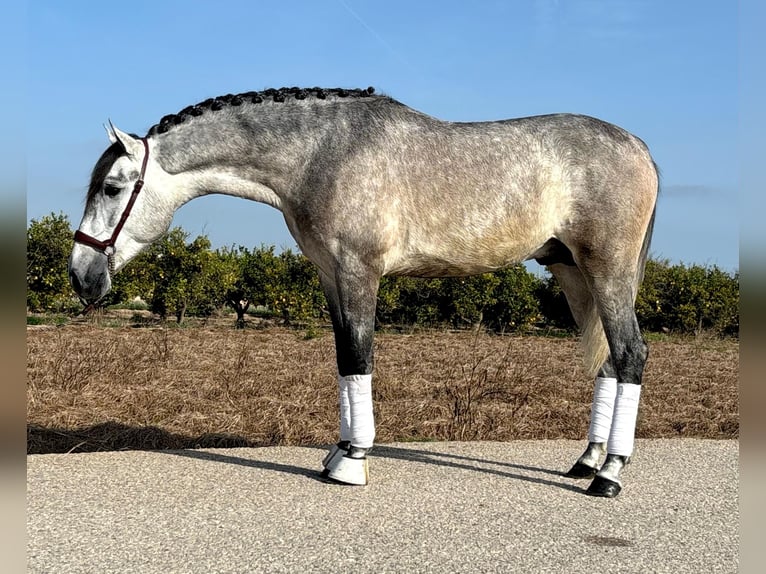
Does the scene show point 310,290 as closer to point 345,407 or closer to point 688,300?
point 688,300

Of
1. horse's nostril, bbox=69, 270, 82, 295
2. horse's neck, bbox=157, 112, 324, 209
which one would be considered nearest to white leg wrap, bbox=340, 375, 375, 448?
horse's neck, bbox=157, 112, 324, 209

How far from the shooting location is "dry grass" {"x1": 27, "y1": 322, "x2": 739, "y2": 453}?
25.2 ft

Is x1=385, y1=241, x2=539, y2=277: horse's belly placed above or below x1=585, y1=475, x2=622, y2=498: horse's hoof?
above

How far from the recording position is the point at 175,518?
172 inches

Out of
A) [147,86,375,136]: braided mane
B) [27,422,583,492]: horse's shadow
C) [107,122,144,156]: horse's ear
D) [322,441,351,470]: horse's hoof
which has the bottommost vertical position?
[27,422,583,492]: horse's shadow

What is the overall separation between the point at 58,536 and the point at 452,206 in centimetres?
339

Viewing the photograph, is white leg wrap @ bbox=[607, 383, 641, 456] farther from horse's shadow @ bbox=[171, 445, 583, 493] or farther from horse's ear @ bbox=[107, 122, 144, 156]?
horse's ear @ bbox=[107, 122, 144, 156]

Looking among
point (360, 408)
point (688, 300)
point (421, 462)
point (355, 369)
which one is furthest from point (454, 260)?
point (688, 300)

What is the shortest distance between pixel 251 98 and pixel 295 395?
5414mm

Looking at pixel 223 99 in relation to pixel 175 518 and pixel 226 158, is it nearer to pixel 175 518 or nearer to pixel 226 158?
pixel 226 158

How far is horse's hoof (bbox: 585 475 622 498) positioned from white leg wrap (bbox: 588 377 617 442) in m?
0.57

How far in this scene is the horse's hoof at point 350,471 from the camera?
5.10 metres
